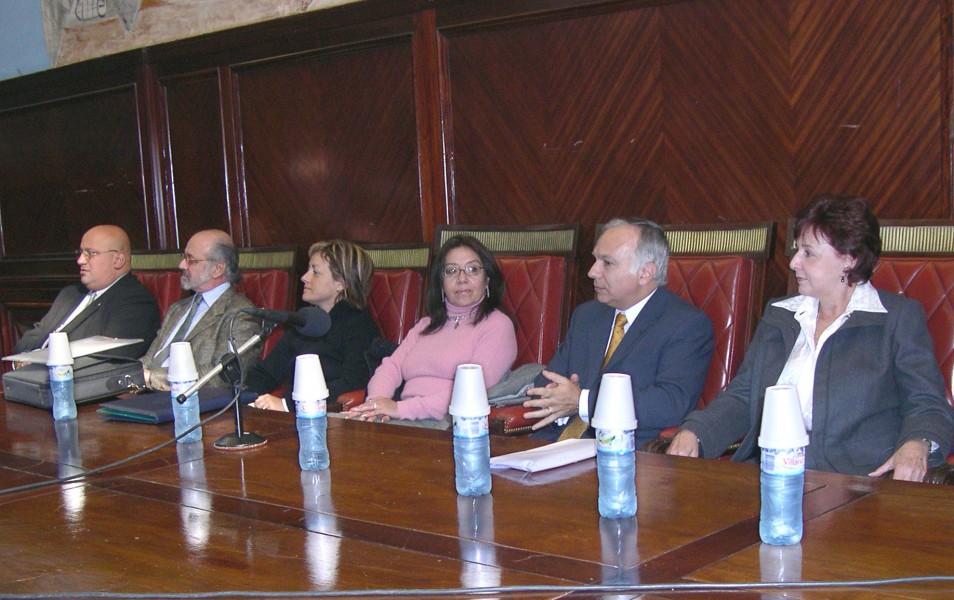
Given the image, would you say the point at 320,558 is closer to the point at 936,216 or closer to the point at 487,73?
the point at 936,216

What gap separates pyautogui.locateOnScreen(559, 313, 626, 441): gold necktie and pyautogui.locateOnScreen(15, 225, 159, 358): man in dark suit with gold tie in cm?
229

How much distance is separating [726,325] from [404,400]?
3.78ft

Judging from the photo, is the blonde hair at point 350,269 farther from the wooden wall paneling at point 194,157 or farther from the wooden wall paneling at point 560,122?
the wooden wall paneling at point 194,157

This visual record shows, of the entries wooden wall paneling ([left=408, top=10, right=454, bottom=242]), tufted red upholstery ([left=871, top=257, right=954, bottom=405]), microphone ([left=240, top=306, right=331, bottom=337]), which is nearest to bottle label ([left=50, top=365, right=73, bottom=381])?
microphone ([left=240, top=306, right=331, bottom=337])

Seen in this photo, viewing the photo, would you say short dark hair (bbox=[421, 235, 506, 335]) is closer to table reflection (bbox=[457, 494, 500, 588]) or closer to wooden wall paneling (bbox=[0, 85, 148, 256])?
table reflection (bbox=[457, 494, 500, 588])

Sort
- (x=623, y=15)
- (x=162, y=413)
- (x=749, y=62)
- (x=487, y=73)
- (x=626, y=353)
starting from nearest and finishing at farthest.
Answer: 1. (x=162, y=413)
2. (x=626, y=353)
3. (x=749, y=62)
4. (x=623, y=15)
5. (x=487, y=73)

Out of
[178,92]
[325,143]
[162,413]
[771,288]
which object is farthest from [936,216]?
[178,92]

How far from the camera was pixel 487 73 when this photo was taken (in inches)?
167

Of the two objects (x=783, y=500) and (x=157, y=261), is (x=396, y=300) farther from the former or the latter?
(x=783, y=500)

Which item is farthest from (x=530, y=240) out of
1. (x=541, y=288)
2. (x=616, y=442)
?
(x=616, y=442)

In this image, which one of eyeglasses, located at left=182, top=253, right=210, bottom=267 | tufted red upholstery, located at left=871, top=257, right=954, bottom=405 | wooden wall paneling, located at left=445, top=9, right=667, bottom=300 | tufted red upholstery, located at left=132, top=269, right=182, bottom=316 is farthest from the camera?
tufted red upholstery, located at left=132, top=269, right=182, bottom=316

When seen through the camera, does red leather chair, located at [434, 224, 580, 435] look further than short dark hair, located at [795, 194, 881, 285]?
Yes

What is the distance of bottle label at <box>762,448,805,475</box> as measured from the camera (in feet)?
4.78

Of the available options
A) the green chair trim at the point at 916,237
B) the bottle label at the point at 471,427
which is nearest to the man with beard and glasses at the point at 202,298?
the green chair trim at the point at 916,237
